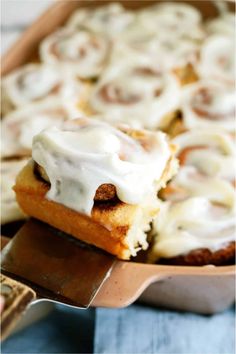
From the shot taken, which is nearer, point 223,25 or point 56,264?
point 56,264

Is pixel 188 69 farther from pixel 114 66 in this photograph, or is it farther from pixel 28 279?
pixel 28 279

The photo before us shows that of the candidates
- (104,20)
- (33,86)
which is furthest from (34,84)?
(104,20)

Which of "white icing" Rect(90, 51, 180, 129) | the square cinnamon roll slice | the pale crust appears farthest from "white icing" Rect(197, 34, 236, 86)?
the pale crust

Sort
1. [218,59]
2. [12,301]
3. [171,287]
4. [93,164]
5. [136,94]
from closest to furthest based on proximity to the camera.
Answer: [12,301] < [93,164] < [171,287] < [136,94] < [218,59]

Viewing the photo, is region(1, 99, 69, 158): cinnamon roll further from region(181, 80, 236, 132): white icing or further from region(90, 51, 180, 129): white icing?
region(181, 80, 236, 132): white icing

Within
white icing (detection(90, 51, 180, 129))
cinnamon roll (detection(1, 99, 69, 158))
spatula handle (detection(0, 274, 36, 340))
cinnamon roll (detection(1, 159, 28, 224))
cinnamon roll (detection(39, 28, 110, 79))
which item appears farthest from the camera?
cinnamon roll (detection(39, 28, 110, 79))

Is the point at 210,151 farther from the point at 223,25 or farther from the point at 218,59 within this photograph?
the point at 223,25
